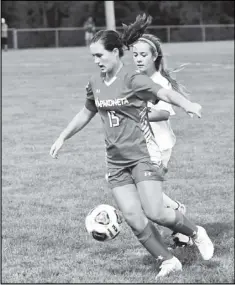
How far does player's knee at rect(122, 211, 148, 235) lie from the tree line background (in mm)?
48604

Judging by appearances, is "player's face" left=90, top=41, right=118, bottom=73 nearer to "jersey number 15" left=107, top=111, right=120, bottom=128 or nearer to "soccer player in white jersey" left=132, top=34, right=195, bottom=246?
"jersey number 15" left=107, top=111, right=120, bottom=128

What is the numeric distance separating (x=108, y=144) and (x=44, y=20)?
51.4 metres

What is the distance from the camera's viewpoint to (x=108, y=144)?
20.4 feet

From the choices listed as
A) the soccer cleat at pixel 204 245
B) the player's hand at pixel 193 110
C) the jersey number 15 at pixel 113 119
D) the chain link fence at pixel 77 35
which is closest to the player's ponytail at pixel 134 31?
the jersey number 15 at pixel 113 119

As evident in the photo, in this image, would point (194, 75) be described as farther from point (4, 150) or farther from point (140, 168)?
point (140, 168)

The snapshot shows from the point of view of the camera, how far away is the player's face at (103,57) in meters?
6.10

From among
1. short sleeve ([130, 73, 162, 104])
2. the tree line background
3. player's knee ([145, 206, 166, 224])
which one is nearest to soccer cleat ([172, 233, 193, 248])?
player's knee ([145, 206, 166, 224])

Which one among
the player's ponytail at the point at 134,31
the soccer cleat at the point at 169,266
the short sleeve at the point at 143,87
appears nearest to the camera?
the short sleeve at the point at 143,87

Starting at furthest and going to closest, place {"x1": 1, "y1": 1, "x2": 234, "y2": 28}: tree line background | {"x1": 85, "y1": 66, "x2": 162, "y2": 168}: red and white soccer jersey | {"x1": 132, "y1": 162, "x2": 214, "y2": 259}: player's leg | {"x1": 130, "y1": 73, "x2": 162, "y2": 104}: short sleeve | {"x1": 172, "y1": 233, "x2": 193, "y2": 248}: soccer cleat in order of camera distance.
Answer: {"x1": 1, "y1": 1, "x2": 234, "y2": 28}: tree line background
{"x1": 172, "y1": 233, "x2": 193, "y2": 248}: soccer cleat
{"x1": 132, "y1": 162, "x2": 214, "y2": 259}: player's leg
{"x1": 85, "y1": 66, "x2": 162, "y2": 168}: red and white soccer jersey
{"x1": 130, "y1": 73, "x2": 162, "y2": 104}: short sleeve

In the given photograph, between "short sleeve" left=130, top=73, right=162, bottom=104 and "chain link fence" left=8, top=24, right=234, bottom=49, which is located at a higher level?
"short sleeve" left=130, top=73, right=162, bottom=104

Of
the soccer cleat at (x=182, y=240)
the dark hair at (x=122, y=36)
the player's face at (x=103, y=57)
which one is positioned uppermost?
the dark hair at (x=122, y=36)

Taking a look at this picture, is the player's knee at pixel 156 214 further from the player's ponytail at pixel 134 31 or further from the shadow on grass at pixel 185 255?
the player's ponytail at pixel 134 31

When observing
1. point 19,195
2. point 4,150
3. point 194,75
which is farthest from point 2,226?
point 194,75

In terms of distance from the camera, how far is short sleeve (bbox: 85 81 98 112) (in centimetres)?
636
